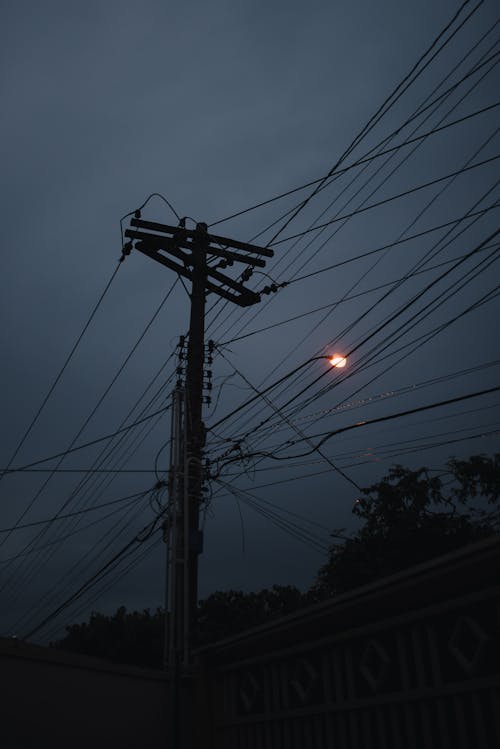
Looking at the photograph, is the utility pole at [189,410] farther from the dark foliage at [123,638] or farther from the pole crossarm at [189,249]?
the dark foliage at [123,638]

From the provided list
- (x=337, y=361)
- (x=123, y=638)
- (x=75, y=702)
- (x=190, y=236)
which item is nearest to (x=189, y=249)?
(x=190, y=236)

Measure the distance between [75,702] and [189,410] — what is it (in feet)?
16.5

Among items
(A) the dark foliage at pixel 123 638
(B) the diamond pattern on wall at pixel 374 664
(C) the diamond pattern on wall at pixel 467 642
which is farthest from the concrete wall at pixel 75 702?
(A) the dark foliage at pixel 123 638

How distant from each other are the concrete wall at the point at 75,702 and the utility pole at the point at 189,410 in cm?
58

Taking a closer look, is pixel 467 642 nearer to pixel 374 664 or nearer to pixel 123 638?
pixel 374 664

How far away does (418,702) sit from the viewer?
497 centimetres

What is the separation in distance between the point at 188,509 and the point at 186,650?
2178mm

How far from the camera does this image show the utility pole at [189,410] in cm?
911

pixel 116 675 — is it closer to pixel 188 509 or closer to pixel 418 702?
pixel 188 509

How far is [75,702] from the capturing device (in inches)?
297

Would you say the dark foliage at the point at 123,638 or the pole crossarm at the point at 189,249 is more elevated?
the pole crossarm at the point at 189,249

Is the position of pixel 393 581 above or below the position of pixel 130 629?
below

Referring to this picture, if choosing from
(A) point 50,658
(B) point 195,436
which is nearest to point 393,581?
(A) point 50,658

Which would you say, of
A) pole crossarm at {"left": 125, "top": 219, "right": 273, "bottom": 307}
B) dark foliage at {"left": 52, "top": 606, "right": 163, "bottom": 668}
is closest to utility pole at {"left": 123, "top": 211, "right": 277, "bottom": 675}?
pole crossarm at {"left": 125, "top": 219, "right": 273, "bottom": 307}
